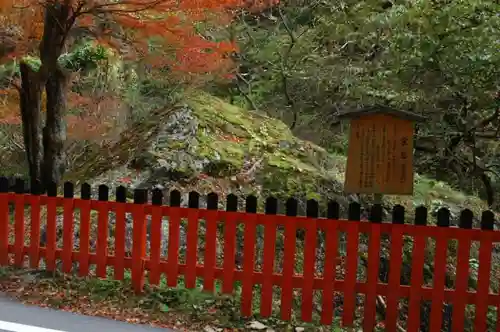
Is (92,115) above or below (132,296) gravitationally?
above

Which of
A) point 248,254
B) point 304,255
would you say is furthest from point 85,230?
point 304,255

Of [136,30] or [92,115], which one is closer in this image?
[136,30]

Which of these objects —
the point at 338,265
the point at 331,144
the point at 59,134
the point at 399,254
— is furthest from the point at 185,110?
the point at 331,144

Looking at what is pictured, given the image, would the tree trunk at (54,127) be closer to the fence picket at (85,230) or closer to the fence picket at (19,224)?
the fence picket at (19,224)

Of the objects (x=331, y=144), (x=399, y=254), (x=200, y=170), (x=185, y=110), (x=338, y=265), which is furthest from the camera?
(x=331, y=144)

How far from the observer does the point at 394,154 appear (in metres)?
5.20

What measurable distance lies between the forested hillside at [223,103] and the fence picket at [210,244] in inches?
103

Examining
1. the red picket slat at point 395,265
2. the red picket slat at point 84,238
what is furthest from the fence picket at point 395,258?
the red picket slat at point 84,238

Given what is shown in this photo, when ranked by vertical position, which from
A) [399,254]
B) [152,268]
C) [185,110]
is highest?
[185,110]

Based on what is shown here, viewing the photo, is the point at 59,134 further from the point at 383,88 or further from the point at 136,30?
the point at 383,88

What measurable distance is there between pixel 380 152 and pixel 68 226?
3437mm

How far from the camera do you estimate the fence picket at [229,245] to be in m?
5.17

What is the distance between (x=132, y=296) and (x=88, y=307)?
46cm

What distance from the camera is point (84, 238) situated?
5.65 meters
